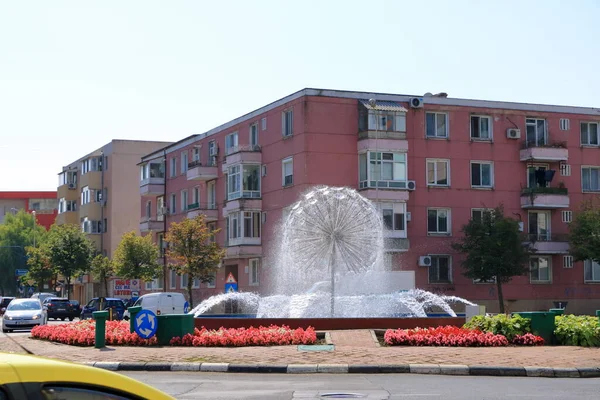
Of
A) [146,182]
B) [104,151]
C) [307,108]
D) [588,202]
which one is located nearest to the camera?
[307,108]

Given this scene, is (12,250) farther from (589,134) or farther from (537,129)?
(589,134)

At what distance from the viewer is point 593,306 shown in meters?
54.5

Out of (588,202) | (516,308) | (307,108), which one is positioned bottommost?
(516,308)

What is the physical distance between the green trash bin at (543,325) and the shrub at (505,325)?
145 mm

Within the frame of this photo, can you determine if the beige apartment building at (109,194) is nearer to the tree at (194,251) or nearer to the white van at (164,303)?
the tree at (194,251)

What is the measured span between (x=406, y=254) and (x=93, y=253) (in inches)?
1391

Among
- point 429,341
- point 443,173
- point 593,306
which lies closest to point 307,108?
point 443,173

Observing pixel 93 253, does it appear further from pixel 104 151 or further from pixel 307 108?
pixel 307 108

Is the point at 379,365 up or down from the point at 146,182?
down

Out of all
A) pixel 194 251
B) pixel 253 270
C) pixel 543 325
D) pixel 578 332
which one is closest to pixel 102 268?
pixel 194 251

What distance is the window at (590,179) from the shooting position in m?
55.7

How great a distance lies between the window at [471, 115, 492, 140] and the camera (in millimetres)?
53656

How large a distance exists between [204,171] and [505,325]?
133 feet

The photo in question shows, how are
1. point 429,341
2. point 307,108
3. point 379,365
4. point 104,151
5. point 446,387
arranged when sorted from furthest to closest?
1. point 104,151
2. point 307,108
3. point 429,341
4. point 379,365
5. point 446,387
